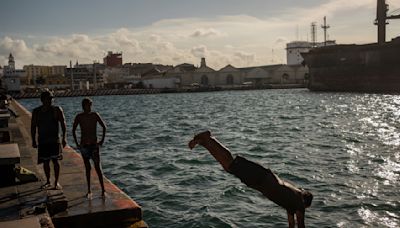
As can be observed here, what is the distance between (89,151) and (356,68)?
60740 mm

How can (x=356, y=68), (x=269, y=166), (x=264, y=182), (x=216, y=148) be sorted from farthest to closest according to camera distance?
(x=356, y=68) → (x=269, y=166) → (x=216, y=148) → (x=264, y=182)

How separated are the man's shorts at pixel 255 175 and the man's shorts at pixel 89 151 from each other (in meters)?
3.79

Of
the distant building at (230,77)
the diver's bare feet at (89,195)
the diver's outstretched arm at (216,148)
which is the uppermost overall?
the distant building at (230,77)

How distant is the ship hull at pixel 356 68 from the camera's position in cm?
5660

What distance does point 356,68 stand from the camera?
61906 mm

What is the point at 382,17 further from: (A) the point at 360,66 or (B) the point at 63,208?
(B) the point at 63,208

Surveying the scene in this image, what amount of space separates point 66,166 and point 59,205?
3.44 m

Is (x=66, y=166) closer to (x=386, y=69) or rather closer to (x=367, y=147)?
(x=367, y=147)

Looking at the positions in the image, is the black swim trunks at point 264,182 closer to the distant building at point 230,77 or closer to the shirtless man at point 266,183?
the shirtless man at point 266,183

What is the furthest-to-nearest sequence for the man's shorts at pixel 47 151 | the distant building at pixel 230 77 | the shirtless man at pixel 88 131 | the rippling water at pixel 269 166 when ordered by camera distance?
1. the distant building at pixel 230 77
2. the rippling water at pixel 269 166
3. the man's shorts at pixel 47 151
4. the shirtless man at pixel 88 131

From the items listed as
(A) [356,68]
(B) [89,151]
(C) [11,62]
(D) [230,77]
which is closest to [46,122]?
(B) [89,151]

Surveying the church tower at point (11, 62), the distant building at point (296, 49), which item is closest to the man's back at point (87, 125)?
the church tower at point (11, 62)

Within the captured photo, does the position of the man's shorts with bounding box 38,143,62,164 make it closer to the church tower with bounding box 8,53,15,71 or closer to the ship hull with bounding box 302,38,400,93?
the ship hull with bounding box 302,38,400,93

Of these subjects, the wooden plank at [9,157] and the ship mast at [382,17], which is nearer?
the wooden plank at [9,157]
